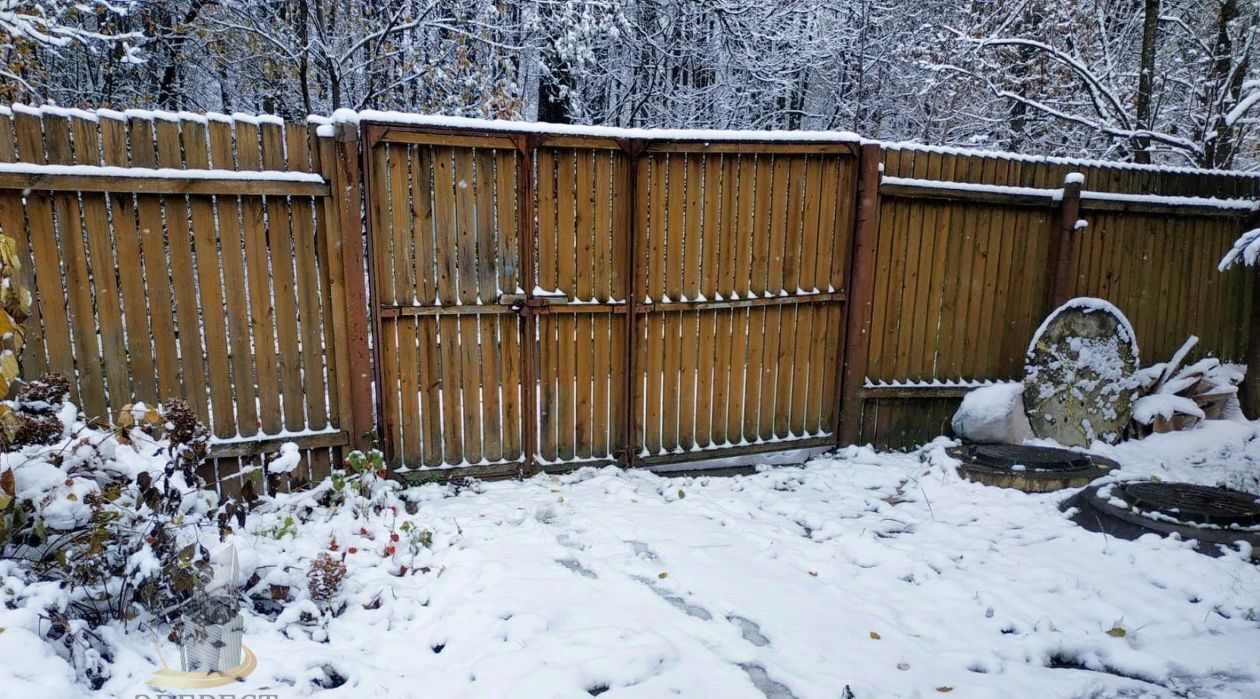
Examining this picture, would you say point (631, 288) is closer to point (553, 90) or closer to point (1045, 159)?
point (1045, 159)

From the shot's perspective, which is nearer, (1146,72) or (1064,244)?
(1064,244)

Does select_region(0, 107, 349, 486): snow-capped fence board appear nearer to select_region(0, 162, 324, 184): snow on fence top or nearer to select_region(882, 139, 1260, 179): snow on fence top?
select_region(0, 162, 324, 184): snow on fence top

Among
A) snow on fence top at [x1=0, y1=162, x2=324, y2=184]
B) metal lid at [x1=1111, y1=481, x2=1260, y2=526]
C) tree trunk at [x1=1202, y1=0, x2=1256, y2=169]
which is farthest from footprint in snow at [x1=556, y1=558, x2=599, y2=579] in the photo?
tree trunk at [x1=1202, y1=0, x2=1256, y2=169]

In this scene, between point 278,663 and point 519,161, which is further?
point 519,161

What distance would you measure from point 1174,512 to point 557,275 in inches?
154

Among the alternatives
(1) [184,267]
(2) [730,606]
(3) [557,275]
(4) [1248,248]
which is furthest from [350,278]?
(4) [1248,248]

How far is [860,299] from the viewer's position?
5156 mm

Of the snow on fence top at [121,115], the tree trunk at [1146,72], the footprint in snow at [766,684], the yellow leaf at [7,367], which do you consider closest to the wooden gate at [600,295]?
the snow on fence top at [121,115]

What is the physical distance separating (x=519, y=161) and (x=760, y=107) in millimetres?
8431

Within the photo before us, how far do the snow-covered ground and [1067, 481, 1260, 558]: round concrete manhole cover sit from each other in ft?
0.53

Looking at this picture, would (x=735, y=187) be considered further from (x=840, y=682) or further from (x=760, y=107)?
(x=760, y=107)

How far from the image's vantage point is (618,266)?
4.64m

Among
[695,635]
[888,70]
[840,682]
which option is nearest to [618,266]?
[695,635]

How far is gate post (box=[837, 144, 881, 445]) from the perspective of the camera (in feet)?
16.4
